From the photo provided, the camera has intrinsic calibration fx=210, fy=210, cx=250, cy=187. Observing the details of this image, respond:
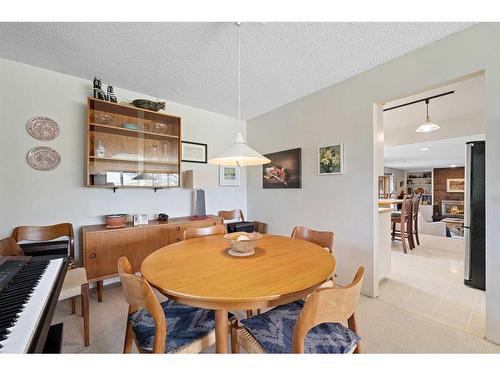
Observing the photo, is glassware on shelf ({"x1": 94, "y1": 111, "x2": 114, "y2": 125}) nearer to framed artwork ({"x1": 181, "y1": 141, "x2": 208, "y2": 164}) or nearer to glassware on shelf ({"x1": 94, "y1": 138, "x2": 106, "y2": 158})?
glassware on shelf ({"x1": 94, "y1": 138, "x2": 106, "y2": 158})

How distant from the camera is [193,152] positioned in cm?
322

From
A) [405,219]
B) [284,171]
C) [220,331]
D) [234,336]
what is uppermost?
[284,171]

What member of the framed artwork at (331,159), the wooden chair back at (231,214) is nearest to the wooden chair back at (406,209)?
the framed artwork at (331,159)

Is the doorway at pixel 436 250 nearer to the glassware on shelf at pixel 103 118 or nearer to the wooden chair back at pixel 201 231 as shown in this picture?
the wooden chair back at pixel 201 231

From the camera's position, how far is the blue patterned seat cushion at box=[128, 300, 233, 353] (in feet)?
3.20

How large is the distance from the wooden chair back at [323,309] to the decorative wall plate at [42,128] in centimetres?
286

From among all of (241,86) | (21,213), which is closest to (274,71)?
(241,86)

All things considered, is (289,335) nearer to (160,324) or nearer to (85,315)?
(160,324)

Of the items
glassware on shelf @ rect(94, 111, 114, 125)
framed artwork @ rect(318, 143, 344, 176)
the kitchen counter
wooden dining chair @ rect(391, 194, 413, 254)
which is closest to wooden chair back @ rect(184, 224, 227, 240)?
framed artwork @ rect(318, 143, 344, 176)

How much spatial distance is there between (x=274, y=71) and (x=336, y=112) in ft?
2.93

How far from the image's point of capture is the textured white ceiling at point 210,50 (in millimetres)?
1628

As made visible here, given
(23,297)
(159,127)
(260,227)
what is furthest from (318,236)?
(159,127)

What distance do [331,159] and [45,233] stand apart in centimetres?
317

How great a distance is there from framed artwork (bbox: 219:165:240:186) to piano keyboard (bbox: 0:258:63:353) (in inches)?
96.6
